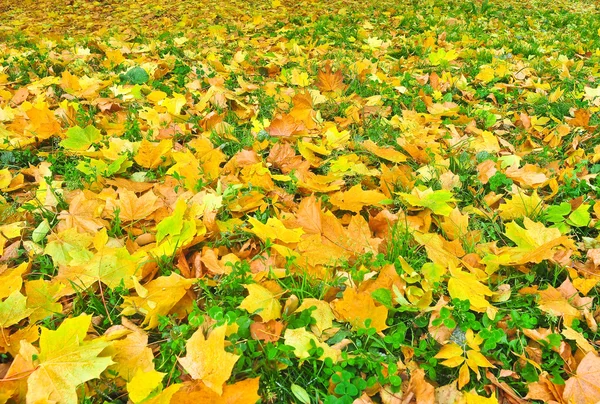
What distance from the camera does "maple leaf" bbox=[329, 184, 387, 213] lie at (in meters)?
1.90

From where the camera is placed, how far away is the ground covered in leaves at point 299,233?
1.29 metres

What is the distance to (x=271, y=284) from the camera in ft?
5.02

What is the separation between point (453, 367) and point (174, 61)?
3199 millimetres

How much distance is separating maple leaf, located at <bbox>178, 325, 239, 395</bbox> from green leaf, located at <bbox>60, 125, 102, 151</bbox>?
1.48 meters

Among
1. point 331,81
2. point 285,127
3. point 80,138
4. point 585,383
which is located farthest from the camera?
point 331,81

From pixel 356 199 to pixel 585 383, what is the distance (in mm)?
970

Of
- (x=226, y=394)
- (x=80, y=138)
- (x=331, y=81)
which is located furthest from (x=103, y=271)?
(x=331, y=81)

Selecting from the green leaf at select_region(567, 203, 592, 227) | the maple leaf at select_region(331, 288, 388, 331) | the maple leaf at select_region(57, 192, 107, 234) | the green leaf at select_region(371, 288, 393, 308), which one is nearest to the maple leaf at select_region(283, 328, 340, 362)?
the maple leaf at select_region(331, 288, 388, 331)

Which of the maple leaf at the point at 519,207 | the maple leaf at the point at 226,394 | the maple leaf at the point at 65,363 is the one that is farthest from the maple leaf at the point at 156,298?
the maple leaf at the point at 519,207

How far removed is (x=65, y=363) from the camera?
118cm

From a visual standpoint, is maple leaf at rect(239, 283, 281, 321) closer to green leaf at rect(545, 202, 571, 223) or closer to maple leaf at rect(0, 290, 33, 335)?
maple leaf at rect(0, 290, 33, 335)

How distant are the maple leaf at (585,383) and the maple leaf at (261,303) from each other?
2.69ft

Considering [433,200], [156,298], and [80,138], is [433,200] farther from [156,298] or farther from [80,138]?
[80,138]

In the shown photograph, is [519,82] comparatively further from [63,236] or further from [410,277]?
[63,236]
